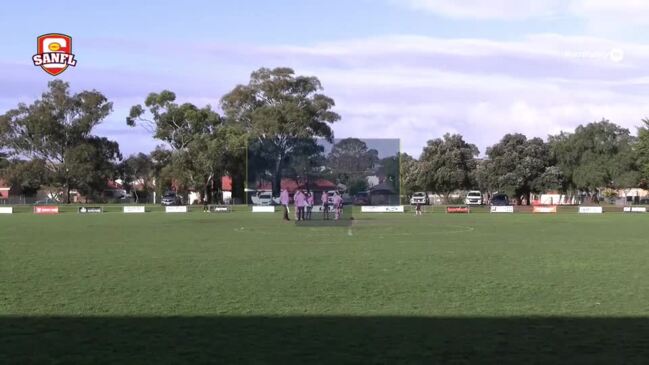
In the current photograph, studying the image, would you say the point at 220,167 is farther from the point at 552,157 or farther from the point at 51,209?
the point at 552,157

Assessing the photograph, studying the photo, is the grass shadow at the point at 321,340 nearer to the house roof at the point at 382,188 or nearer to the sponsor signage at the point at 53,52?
the house roof at the point at 382,188

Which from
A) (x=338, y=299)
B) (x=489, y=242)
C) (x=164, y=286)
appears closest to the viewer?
(x=338, y=299)

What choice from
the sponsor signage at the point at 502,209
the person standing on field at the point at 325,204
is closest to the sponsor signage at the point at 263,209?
the person standing on field at the point at 325,204

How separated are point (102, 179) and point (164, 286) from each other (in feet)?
263

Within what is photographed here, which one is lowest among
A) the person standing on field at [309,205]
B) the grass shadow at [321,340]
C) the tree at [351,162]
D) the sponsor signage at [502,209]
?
the grass shadow at [321,340]

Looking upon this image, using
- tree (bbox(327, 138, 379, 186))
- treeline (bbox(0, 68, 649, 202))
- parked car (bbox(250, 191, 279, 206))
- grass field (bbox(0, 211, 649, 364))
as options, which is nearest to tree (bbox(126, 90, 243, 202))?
treeline (bbox(0, 68, 649, 202))

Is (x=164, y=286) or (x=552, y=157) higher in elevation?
(x=552, y=157)

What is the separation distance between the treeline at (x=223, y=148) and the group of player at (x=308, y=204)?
38.9 meters

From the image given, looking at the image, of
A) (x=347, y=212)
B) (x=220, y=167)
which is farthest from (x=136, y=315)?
(x=220, y=167)

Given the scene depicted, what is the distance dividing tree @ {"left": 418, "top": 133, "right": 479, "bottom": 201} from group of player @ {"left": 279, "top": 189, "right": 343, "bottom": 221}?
49.1 meters

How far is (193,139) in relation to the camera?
85.6m

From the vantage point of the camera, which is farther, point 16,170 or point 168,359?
point 16,170

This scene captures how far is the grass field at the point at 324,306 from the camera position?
7.50 m

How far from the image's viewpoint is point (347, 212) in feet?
151
